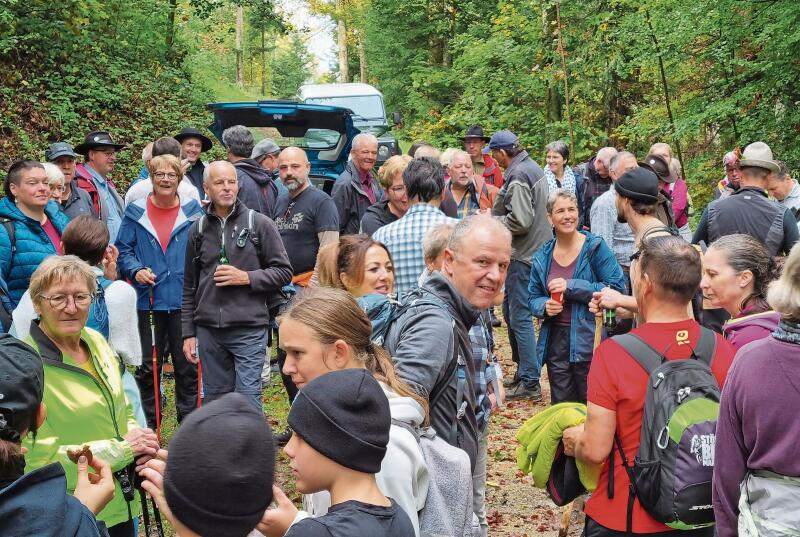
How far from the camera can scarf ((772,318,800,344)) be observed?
2.82 metres

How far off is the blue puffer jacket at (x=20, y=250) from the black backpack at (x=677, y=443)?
14.7 ft

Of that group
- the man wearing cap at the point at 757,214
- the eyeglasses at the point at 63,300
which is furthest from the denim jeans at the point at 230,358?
the man wearing cap at the point at 757,214

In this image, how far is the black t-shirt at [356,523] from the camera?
6.98ft

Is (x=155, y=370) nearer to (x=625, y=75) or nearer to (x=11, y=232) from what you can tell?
(x=11, y=232)

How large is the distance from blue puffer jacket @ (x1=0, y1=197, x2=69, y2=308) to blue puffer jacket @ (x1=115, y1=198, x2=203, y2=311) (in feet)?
2.82

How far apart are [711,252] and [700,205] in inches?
465

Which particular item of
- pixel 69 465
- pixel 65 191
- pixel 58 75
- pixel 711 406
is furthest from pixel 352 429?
pixel 58 75

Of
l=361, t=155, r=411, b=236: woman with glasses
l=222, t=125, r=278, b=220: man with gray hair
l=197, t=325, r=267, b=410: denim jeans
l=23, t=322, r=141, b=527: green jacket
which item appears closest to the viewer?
l=23, t=322, r=141, b=527: green jacket

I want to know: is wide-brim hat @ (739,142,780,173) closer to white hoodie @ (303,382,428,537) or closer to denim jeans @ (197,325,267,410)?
denim jeans @ (197,325,267,410)

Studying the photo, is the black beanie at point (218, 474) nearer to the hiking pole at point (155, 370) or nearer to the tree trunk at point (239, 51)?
the hiking pole at point (155, 370)

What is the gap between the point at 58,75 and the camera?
16.9 meters

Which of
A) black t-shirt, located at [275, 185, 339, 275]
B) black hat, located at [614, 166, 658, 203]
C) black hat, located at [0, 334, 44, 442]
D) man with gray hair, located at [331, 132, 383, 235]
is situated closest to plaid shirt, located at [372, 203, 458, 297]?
black hat, located at [614, 166, 658, 203]

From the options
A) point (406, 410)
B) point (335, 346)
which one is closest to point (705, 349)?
point (406, 410)

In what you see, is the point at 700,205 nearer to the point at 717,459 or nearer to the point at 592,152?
the point at 592,152
